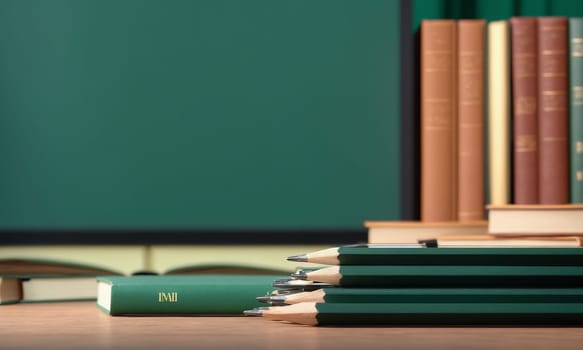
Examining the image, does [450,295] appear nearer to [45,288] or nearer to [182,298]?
[182,298]

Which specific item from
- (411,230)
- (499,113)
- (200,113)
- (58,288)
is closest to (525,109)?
(499,113)

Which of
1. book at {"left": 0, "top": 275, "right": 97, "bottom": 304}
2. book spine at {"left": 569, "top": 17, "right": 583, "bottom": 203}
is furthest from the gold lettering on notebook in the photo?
book spine at {"left": 569, "top": 17, "right": 583, "bottom": 203}

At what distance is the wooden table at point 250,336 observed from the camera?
525 millimetres

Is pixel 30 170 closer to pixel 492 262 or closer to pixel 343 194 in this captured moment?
pixel 343 194

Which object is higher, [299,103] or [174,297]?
[299,103]

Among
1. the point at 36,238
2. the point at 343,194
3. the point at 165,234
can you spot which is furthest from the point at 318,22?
the point at 36,238

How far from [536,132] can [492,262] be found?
0.62 m

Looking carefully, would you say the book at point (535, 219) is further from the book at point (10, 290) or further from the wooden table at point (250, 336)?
the book at point (10, 290)

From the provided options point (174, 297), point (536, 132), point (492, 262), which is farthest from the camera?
point (536, 132)

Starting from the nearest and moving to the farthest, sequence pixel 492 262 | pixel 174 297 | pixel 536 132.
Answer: pixel 492 262, pixel 174 297, pixel 536 132

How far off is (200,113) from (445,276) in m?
0.73

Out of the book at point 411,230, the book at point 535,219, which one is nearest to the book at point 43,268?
the book at point 411,230

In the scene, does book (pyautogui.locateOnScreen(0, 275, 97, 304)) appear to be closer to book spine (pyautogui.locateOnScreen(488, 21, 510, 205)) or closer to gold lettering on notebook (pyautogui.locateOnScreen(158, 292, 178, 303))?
gold lettering on notebook (pyautogui.locateOnScreen(158, 292, 178, 303))

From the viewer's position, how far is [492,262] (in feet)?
1.98
